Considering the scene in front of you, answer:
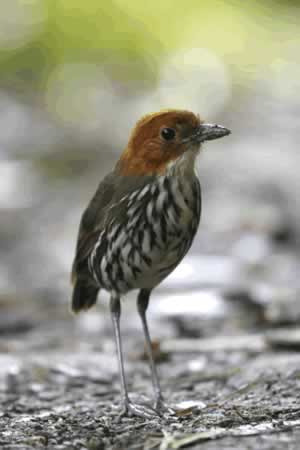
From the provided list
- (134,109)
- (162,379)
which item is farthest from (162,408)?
(134,109)

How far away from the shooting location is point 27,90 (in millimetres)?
14047

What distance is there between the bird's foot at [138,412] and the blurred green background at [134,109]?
267 cm

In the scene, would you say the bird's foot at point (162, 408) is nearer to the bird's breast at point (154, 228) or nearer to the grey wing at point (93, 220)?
the bird's breast at point (154, 228)

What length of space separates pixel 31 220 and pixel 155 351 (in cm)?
349

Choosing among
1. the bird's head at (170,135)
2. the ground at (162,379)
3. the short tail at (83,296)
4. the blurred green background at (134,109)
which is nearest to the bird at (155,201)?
the bird's head at (170,135)

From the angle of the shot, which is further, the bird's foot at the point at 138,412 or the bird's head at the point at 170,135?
the bird's head at the point at 170,135

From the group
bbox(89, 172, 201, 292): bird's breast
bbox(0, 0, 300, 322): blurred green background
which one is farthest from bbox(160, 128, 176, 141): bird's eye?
bbox(0, 0, 300, 322): blurred green background

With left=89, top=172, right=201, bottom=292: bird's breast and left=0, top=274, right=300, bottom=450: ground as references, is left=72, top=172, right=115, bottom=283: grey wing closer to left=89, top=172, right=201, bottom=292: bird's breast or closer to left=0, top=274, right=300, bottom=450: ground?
left=89, top=172, right=201, bottom=292: bird's breast

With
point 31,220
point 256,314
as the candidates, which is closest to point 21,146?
point 31,220

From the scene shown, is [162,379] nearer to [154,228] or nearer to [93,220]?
[93,220]

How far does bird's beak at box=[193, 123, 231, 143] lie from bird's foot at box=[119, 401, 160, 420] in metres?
1.10

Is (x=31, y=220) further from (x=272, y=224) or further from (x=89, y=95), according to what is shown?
(x=89, y=95)

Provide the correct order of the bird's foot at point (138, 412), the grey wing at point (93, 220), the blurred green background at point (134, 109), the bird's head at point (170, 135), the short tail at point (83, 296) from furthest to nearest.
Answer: the blurred green background at point (134, 109)
the short tail at point (83, 296)
the grey wing at point (93, 220)
the bird's head at point (170, 135)
the bird's foot at point (138, 412)

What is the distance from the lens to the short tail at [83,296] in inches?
200
